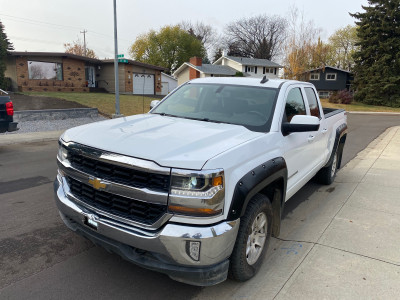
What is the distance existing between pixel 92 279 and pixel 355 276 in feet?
8.21

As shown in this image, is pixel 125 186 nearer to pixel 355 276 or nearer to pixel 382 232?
pixel 355 276

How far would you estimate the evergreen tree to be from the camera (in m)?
35.8

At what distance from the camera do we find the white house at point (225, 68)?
1786 inches

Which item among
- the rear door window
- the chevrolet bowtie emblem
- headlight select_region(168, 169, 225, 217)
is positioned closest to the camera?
headlight select_region(168, 169, 225, 217)

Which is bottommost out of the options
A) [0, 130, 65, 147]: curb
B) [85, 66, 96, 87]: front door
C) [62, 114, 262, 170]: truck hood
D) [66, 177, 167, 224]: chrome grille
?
[0, 130, 65, 147]: curb

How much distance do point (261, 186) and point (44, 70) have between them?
27374 millimetres

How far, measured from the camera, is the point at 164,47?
56219 mm

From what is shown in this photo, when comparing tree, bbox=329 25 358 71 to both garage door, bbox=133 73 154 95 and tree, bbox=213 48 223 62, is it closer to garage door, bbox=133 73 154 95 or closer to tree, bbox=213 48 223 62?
tree, bbox=213 48 223 62

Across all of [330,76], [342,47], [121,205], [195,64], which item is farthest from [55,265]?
[342,47]

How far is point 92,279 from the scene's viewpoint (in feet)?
9.83

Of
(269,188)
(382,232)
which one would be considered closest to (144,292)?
(269,188)

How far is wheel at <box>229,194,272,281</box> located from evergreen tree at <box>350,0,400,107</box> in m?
39.1

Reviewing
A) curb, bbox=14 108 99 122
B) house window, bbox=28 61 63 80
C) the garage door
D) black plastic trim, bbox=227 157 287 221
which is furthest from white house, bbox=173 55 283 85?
black plastic trim, bbox=227 157 287 221

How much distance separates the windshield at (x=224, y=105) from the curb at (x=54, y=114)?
11.4 metres
